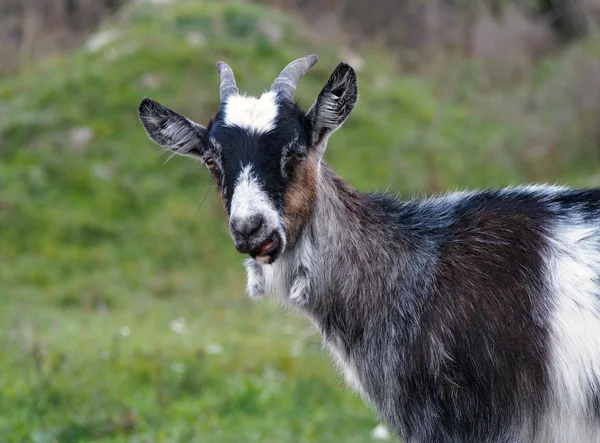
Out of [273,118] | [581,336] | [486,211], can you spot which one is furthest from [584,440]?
[273,118]

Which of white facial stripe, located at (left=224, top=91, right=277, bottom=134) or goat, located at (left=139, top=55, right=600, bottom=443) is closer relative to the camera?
goat, located at (left=139, top=55, right=600, bottom=443)

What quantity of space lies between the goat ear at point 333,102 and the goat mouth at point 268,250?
1.69 ft

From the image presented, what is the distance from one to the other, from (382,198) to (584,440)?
4.74ft

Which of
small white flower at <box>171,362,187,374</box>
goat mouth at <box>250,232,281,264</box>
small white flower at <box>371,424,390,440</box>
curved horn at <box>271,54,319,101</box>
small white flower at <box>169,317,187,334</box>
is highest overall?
small white flower at <box>169,317,187,334</box>

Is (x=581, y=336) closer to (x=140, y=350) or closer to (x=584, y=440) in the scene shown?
(x=584, y=440)

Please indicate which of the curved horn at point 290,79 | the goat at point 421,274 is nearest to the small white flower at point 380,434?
the goat at point 421,274

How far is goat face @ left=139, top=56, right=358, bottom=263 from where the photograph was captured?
3959 mm

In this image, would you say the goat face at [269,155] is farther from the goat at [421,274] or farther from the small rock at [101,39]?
the small rock at [101,39]

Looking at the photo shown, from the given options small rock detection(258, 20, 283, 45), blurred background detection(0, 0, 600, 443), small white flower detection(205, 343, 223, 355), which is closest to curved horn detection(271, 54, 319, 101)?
blurred background detection(0, 0, 600, 443)

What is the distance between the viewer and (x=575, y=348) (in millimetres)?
3891

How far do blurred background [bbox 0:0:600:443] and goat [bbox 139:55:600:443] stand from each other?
2.27 m

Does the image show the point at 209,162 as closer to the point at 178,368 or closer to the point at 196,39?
the point at 178,368

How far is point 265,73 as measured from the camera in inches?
536

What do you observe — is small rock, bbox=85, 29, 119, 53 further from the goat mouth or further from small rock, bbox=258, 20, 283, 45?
the goat mouth
